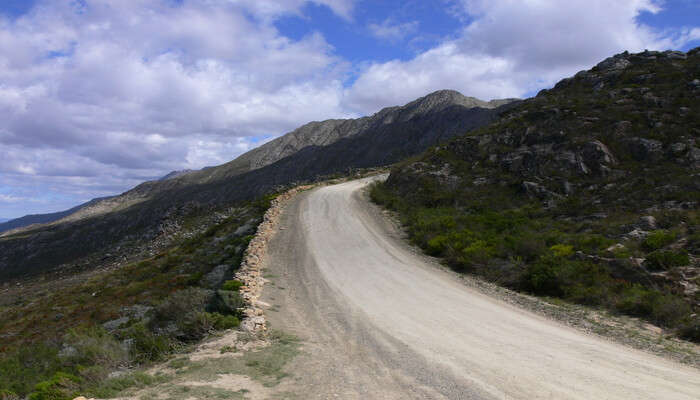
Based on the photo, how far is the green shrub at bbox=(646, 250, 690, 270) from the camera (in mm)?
12070

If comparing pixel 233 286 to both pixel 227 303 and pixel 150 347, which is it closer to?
pixel 227 303

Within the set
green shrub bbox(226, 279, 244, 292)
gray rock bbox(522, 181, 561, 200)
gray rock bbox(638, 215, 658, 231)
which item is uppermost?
gray rock bbox(522, 181, 561, 200)

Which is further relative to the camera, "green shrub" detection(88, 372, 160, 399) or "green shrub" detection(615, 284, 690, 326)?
"green shrub" detection(615, 284, 690, 326)

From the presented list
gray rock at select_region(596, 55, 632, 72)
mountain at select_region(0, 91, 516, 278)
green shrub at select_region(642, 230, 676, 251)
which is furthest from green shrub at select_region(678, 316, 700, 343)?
mountain at select_region(0, 91, 516, 278)

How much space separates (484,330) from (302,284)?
6879mm

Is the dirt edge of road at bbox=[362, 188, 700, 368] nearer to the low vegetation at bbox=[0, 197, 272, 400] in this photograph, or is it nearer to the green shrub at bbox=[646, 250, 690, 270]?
the green shrub at bbox=[646, 250, 690, 270]

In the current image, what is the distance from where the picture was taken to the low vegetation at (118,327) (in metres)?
6.74

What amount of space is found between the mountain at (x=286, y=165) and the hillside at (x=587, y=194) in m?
51.1

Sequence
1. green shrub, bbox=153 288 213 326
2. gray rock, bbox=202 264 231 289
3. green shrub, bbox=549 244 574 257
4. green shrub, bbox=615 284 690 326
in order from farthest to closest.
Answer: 1. gray rock, bbox=202 264 231 289
2. green shrub, bbox=549 244 574 257
3. green shrub, bbox=153 288 213 326
4. green shrub, bbox=615 284 690 326

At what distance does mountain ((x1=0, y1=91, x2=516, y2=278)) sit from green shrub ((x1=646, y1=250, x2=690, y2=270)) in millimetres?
75472

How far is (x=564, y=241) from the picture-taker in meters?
16.5

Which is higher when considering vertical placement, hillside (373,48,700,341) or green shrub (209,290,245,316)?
hillside (373,48,700,341)

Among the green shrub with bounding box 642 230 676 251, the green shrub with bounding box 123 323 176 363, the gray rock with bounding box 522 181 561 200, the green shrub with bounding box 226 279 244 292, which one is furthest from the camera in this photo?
the gray rock with bounding box 522 181 561 200

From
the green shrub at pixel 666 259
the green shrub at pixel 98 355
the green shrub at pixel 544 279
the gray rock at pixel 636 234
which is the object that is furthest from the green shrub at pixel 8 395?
the gray rock at pixel 636 234
